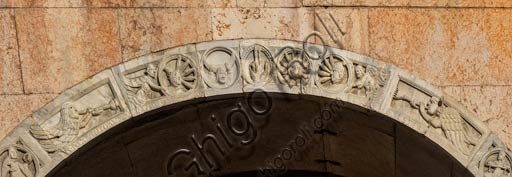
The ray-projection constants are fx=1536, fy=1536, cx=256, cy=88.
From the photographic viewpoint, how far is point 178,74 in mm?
10359

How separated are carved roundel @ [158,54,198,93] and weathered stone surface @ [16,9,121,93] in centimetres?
32

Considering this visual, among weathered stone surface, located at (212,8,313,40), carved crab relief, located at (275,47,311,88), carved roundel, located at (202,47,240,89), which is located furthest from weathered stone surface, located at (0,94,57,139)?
carved crab relief, located at (275,47,311,88)

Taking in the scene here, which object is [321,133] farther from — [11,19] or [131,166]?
[11,19]

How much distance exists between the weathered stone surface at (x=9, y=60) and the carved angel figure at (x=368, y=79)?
7.50 feet

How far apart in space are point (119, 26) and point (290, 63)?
119 cm

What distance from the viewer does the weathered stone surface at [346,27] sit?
10.6 meters

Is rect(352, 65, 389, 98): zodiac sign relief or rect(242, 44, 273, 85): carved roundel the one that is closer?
rect(242, 44, 273, 85): carved roundel

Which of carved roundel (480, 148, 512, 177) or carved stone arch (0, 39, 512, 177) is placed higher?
carved stone arch (0, 39, 512, 177)

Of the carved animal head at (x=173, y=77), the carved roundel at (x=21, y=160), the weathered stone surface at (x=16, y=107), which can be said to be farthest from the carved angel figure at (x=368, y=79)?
the carved roundel at (x=21, y=160)

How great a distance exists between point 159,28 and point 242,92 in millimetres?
715

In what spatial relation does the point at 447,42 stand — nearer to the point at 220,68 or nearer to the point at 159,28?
Answer: the point at 220,68

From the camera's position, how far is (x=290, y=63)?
34.4 ft

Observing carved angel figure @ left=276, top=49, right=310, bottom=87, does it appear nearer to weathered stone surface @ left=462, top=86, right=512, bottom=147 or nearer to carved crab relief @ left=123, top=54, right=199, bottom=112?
carved crab relief @ left=123, top=54, right=199, bottom=112

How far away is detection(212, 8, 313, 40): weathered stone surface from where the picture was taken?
1052cm
